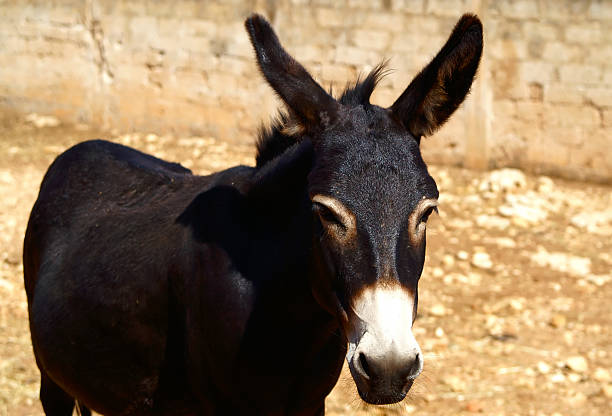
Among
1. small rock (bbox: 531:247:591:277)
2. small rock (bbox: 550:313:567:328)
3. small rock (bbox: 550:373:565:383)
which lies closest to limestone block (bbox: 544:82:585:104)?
small rock (bbox: 531:247:591:277)

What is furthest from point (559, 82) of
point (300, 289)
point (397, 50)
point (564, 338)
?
point (300, 289)

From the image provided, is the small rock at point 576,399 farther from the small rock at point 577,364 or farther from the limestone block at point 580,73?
the limestone block at point 580,73

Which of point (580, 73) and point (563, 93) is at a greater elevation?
point (580, 73)

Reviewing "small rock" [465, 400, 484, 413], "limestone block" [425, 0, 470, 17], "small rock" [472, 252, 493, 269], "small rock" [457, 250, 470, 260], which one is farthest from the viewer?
"limestone block" [425, 0, 470, 17]

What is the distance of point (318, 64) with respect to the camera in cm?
921

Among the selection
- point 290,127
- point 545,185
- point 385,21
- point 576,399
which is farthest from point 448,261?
point 290,127

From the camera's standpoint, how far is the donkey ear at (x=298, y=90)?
9.24 ft

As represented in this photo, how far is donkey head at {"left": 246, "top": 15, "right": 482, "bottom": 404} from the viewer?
2424 mm

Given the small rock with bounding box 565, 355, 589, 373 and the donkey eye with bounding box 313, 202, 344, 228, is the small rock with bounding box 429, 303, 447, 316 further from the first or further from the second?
the donkey eye with bounding box 313, 202, 344, 228

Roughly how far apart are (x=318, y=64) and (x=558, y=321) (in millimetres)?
4577

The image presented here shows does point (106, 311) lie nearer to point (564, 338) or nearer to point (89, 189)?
point (89, 189)

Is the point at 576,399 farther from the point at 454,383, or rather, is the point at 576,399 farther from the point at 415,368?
the point at 415,368

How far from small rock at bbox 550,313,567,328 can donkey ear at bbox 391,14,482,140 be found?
3.32 m

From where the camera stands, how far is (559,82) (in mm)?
8219
